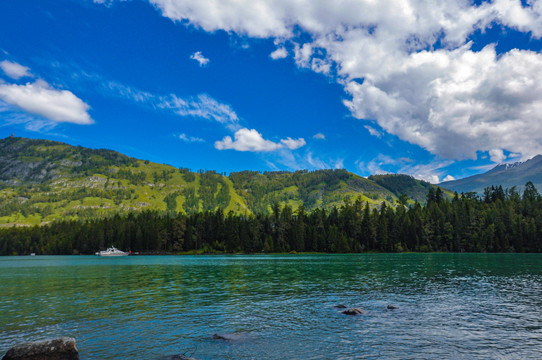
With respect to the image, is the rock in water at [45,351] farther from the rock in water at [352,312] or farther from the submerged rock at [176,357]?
the rock in water at [352,312]

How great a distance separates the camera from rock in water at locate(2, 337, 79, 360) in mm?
18188

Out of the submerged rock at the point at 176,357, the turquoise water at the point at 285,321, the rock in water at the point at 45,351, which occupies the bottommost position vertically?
the turquoise water at the point at 285,321

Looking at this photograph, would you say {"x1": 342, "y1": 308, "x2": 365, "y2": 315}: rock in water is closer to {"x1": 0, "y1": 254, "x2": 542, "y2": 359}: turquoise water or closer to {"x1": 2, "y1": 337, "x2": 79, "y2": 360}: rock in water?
{"x1": 0, "y1": 254, "x2": 542, "y2": 359}: turquoise water

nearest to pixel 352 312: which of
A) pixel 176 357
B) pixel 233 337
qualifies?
pixel 233 337

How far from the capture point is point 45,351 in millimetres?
18578

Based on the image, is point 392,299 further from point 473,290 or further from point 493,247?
point 493,247

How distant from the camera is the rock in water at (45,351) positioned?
59.7ft

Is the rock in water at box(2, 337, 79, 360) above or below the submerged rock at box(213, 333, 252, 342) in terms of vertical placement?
above

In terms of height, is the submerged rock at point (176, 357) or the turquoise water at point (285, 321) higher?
the submerged rock at point (176, 357)

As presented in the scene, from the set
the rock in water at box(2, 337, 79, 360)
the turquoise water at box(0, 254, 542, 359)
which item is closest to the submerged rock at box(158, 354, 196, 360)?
the turquoise water at box(0, 254, 542, 359)

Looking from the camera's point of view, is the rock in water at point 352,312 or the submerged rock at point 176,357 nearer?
the submerged rock at point 176,357

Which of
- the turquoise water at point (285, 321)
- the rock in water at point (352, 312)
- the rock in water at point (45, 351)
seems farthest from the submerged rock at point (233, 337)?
the rock in water at point (352, 312)

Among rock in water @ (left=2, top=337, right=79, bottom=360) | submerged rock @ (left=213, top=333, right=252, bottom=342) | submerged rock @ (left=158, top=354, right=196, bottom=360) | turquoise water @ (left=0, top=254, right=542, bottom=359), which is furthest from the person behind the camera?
submerged rock @ (left=213, top=333, right=252, bottom=342)

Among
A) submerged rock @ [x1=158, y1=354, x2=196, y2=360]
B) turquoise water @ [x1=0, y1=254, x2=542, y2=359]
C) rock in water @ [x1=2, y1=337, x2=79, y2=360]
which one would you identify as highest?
rock in water @ [x1=2, y1=337, x2=79, y2=360]
